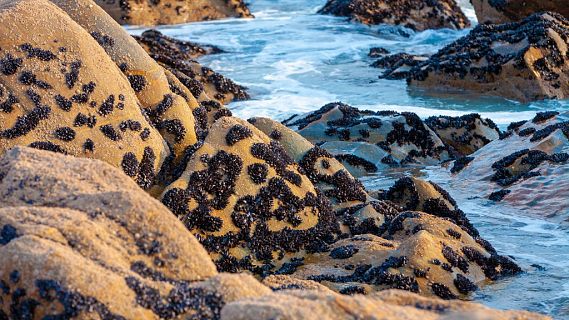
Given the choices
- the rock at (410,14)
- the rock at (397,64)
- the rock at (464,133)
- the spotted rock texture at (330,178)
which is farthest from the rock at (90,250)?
the rock at (410,14)

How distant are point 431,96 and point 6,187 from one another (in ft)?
43.3

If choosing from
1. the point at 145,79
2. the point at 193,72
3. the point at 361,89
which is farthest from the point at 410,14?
the point at 145,79

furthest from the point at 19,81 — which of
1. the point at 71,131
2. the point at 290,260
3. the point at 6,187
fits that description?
the point at 290,260

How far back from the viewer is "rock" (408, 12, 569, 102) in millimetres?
16109

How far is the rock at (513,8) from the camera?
2144cm

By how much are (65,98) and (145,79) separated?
3.17 feet

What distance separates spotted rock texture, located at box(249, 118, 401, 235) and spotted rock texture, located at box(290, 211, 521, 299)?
0.57 meters

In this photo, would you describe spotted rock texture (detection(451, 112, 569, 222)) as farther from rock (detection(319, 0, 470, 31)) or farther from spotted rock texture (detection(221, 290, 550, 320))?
rock (detection(319, 0, 470, 31))

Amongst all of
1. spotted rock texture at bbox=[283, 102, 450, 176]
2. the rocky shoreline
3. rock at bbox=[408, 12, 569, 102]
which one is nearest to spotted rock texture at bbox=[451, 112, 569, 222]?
the rocky shoreline

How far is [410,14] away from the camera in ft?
87.6

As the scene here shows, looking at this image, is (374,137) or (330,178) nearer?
(330,178)

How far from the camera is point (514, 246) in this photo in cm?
795

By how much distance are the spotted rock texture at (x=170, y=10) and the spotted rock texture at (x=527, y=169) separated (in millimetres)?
15987

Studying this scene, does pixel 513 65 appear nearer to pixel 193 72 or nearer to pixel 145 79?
pixel 193 72
